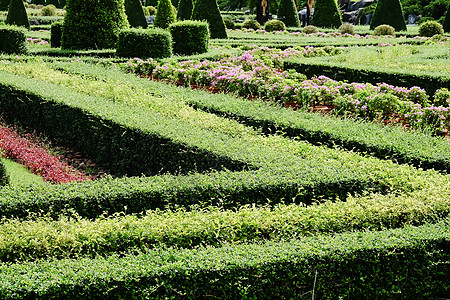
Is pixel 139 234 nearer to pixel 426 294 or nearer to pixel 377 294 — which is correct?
pixel 377 294

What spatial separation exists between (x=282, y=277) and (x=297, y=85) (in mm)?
6620

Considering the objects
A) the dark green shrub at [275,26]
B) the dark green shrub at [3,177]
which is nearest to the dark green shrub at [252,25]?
the dark green shrub at [275,26]

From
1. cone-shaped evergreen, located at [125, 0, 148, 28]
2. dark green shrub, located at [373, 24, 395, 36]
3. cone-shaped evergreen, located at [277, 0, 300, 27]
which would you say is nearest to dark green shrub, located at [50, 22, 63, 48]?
cone-shaped evergreen, located at [125, 0, 148, 28]

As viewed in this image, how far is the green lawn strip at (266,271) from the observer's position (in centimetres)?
359

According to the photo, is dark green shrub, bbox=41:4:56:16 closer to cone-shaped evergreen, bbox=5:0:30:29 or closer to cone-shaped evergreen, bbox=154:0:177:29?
cone-shaped evergreen, bbox=5:0:30:29

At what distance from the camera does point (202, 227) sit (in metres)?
4.35

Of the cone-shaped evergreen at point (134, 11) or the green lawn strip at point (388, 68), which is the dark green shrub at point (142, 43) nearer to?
the green lawn strip at point (388, 68)

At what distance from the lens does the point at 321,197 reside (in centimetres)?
524

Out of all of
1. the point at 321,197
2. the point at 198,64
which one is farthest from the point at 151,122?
the point at 198,64

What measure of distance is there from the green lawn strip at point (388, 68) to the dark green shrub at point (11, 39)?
305 inches

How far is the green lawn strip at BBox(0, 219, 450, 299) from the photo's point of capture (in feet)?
11.8

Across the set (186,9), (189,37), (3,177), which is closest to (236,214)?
(3,177)

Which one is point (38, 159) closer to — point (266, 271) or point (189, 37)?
point (266, 271)

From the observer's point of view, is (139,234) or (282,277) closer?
(282,277)
